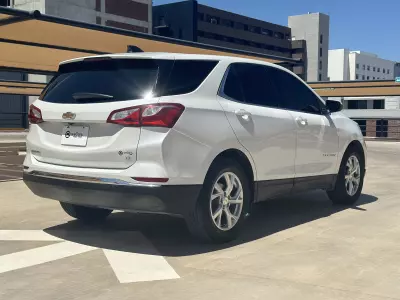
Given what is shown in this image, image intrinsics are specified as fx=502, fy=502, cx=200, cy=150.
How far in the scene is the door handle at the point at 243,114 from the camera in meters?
4.77

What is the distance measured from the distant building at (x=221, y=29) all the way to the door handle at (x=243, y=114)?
87.1 metres

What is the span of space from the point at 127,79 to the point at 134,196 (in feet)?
3.38

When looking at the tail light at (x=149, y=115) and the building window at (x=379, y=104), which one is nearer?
the tail light at (x=149, y=115)

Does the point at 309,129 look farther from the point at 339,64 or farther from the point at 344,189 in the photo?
the point at 339,64

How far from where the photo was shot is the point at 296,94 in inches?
234

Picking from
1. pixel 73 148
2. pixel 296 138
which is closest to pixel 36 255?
pixel 73 148

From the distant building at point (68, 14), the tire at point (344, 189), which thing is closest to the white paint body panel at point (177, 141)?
the tire at point (344, 189)

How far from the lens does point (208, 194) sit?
443cm

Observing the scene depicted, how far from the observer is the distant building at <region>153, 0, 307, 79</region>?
319 ft

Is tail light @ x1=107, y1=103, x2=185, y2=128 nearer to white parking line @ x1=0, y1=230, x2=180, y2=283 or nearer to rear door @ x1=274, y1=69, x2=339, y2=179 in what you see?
white parking line @ x1=0, y1=230, x2=180, y2=283

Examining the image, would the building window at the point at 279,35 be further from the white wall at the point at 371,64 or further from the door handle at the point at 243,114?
the door handle at the point at 243,114

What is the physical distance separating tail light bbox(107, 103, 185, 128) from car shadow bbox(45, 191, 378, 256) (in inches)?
45.2

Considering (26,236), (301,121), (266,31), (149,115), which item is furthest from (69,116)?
(266,31)

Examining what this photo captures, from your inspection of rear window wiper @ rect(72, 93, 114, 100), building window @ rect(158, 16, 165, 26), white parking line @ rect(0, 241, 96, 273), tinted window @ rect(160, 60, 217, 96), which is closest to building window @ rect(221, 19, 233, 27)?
building window @ rect(158, 16, 165, 26)
